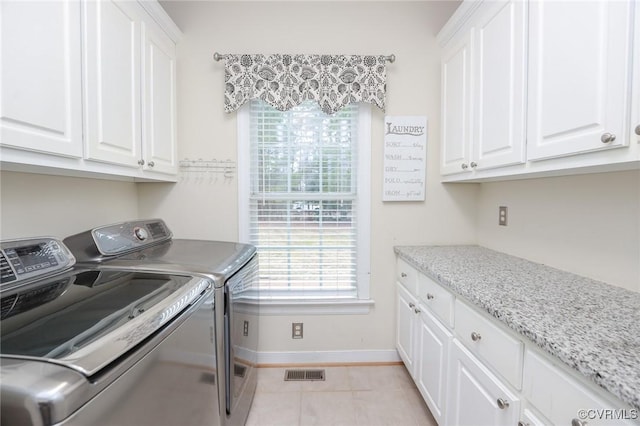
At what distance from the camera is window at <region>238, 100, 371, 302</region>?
1971 millimetres

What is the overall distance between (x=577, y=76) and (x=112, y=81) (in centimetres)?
190

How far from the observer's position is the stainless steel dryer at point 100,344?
483 millimetres

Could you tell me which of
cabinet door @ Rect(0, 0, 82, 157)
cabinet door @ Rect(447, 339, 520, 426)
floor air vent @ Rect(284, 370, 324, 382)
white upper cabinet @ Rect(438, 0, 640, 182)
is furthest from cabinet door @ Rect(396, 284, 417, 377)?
cabinet door @ Rect(0, 0, 82, 157)

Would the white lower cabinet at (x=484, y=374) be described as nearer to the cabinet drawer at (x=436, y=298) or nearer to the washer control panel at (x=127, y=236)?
the cabinet drawer at (x=436, y=298)

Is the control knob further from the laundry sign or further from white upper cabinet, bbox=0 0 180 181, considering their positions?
the laundry sign

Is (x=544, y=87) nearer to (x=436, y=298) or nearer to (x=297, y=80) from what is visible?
(x=436, y=298)

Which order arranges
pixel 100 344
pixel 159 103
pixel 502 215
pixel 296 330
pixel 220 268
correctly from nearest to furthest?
pixel 100 344 < pixel 220 268 < pixel 159 103 < pixel 502 215 < pixel 296 330

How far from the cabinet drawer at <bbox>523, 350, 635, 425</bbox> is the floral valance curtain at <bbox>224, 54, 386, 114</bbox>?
167cm

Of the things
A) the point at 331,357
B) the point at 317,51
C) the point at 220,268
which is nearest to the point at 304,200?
the point at 220,268

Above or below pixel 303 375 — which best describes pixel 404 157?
above

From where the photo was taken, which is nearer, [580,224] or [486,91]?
[580,224]

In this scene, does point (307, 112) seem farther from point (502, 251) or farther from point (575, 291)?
point (575, 291)

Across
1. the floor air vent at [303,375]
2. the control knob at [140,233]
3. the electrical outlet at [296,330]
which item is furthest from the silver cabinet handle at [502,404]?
the control knob at [140,233]

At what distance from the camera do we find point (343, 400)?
5.51 ft
